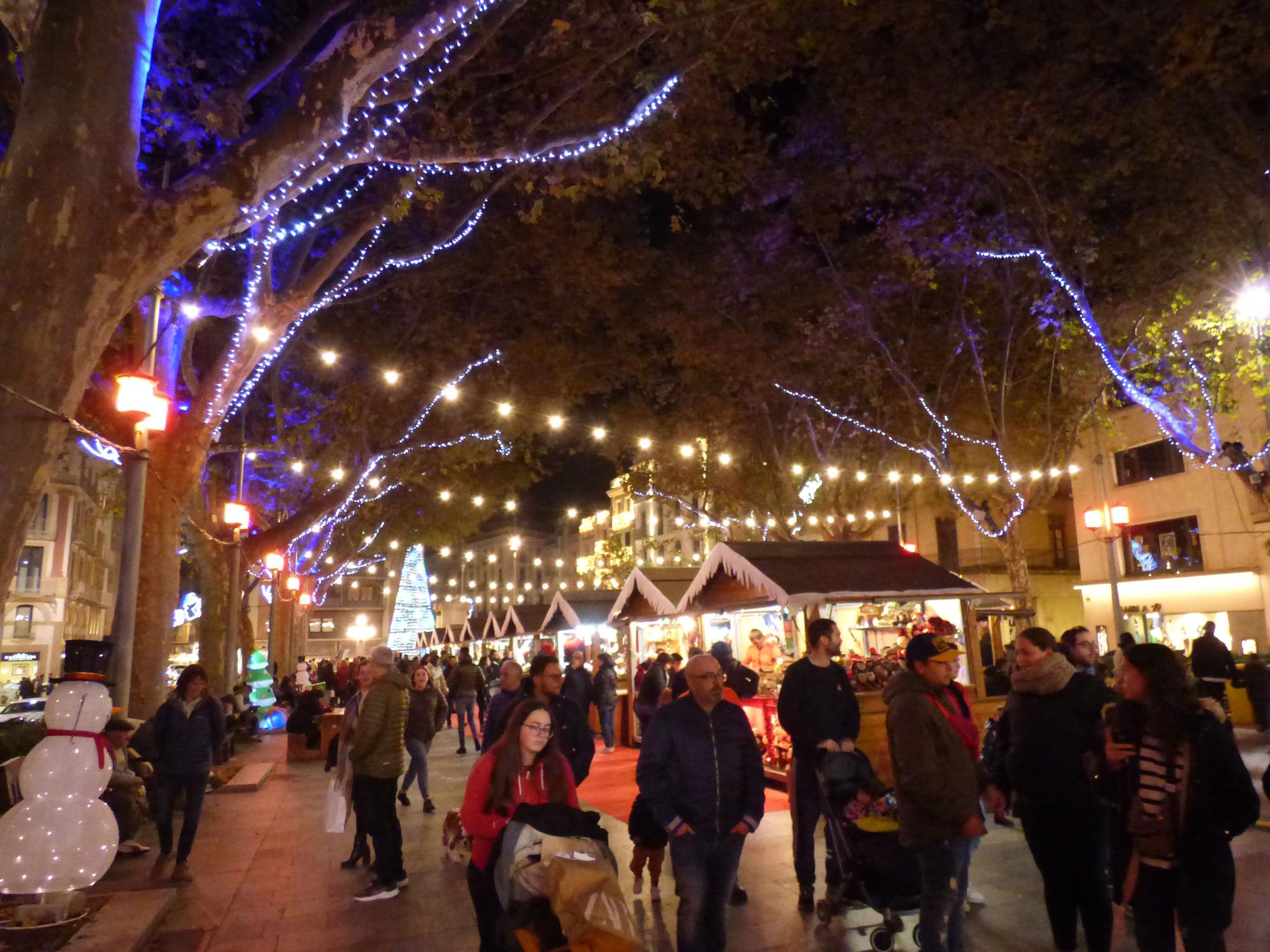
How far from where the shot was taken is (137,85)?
5934 mm

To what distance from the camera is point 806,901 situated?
5793 millimetres

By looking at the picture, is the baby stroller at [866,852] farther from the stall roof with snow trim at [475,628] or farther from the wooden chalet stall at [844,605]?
the stall roof with snow trim at [475,628]

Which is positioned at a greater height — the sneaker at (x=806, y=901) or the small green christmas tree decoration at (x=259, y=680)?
the small green christmas tree decoration at (x=259, y=680)

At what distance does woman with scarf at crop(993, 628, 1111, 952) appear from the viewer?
4297 millimetres

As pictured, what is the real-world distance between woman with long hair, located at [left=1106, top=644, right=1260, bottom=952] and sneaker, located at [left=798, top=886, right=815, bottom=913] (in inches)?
95.5

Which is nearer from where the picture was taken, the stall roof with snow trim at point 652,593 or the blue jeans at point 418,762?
the blue jeans at point 418,762

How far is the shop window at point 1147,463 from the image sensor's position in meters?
23.7

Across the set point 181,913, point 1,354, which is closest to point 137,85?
point 1,354

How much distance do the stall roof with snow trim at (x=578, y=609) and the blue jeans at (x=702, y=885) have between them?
1514cm

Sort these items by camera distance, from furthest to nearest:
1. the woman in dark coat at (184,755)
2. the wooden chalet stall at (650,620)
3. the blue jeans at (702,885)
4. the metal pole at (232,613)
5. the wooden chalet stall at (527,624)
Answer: the wooden chalet stall at (527,624)
the metal pole at (232,613)
the wooden chalet stall at (650,620)
the woman in dark coat at (184,755)
the blue jeans at (702,885)

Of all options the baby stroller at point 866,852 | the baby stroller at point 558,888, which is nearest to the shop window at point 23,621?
the baby stroller at point 866,852

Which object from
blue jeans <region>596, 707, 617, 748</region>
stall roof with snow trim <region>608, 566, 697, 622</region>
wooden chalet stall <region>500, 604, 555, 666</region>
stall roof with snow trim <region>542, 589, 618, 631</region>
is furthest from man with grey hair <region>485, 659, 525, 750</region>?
wooden chalet stall <region>500, 604, 555, 666</region>

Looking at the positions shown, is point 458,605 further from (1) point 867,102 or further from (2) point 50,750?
(2) point 50,750

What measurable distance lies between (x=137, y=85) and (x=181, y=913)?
18.5 ft
